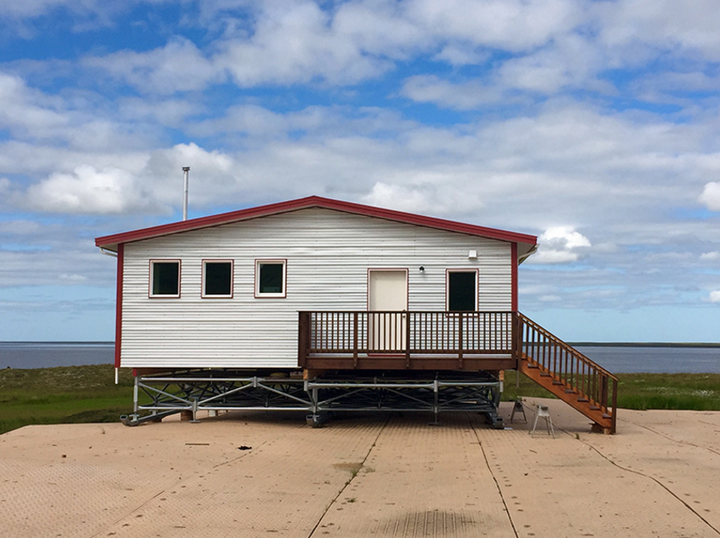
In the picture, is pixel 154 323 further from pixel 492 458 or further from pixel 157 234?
pixel 492 458

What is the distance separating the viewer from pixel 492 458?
13711 mm

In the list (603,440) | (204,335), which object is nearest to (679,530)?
(603,440)

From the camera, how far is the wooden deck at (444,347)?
1730 cm

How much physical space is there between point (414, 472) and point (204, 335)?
820 cm

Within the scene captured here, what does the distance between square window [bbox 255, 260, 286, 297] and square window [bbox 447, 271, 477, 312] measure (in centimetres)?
399

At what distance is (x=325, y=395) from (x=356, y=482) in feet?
28.1

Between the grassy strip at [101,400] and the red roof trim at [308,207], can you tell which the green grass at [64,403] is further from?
the red roof trim at [308,207]

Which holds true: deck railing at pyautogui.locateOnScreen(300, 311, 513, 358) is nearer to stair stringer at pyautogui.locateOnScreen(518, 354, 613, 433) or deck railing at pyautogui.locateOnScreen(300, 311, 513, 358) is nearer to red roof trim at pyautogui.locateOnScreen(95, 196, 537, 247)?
stair stringer at pyautogui.locateOnScreen(518, 354, 613, 433)

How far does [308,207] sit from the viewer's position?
18.8m

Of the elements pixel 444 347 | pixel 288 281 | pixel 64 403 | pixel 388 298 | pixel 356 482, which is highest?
pixel 288 281

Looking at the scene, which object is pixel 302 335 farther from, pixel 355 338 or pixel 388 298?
pixel 388 298

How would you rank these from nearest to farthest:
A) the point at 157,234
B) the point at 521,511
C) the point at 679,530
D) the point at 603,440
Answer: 1. the point at 679,530
2. the point at 521,511
3. the point at 603,440
4. the point at 157,234

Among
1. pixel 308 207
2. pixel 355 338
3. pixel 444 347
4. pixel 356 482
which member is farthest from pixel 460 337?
pixel 356 482

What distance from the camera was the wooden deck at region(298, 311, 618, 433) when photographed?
17.3m
